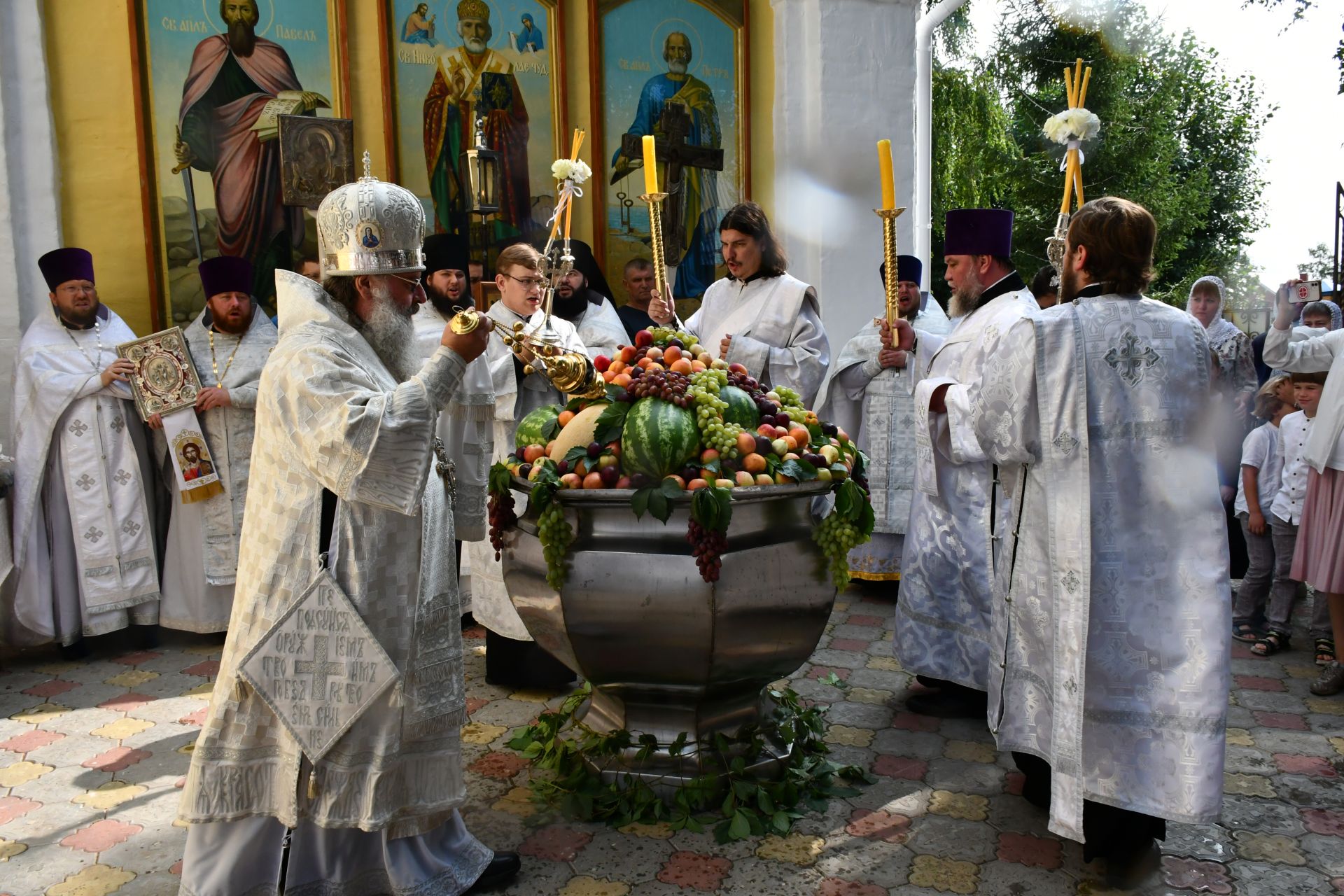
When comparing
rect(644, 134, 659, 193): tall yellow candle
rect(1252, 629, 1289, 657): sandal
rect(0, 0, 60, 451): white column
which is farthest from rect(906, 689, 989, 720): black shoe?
rect(0, 0, 60, 451): white column

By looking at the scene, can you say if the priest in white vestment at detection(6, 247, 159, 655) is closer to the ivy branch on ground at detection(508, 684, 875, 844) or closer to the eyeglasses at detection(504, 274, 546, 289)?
the eyeglasses at detection(504, 274, 546, 289)

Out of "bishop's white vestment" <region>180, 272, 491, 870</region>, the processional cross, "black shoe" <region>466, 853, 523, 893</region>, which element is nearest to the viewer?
"bishop's white vestment" <region>180, 272, 491, 870</region>

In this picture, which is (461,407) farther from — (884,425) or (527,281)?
(884,425)

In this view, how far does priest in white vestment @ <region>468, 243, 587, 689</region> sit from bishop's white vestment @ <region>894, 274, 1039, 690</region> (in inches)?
62.4

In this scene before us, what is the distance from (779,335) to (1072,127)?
7.12ft

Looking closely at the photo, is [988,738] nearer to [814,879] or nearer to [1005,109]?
[814,879]

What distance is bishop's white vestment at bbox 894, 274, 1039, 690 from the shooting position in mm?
4375

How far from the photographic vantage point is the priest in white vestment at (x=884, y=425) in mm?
6523

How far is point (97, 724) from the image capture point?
15.3 ft

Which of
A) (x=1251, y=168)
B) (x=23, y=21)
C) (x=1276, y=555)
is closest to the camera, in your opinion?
(x=1276, y=555)

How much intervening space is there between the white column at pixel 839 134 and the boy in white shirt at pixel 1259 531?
10.9 ft

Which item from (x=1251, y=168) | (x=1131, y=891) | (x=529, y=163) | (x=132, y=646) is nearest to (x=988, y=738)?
(x=1131, y=891)

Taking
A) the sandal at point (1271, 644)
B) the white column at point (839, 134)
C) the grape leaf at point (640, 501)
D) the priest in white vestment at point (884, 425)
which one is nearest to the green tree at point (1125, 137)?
the white column at point (839, 134)

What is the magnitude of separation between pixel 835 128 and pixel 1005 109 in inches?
880
